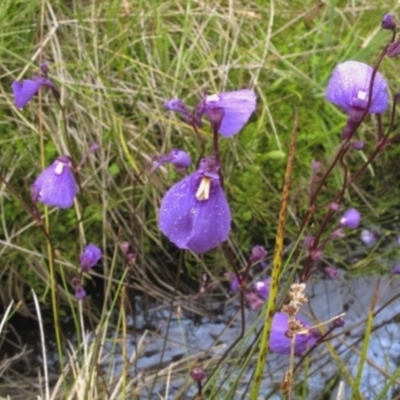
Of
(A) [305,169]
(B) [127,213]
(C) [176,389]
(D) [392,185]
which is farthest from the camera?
(D) [392,185]

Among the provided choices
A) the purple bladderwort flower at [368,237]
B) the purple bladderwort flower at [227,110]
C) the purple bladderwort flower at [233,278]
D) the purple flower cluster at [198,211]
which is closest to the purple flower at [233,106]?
the purple bladderwort flower at [227,110]

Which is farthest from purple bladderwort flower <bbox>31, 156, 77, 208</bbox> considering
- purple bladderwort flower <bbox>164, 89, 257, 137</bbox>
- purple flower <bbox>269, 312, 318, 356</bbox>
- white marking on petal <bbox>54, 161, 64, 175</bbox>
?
Answer: purple flower <bbox>269, 312, 318, 356</bbox>

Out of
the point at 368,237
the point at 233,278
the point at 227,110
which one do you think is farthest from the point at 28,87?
the point at 368,237

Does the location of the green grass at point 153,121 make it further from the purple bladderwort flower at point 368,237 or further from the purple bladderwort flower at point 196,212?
the purple bladderwort flower at point 196,212

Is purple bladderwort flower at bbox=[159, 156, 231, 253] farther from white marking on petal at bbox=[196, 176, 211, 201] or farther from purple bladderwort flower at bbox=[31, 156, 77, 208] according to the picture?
purple bladderwort flower at bbox=[31, 156, 77, 208]

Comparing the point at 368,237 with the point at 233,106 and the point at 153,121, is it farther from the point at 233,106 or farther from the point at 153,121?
the point at 233,106

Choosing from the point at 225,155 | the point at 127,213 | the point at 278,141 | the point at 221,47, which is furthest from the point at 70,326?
the point at 221,47

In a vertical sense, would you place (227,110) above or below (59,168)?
above

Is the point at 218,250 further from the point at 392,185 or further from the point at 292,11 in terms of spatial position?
the point at 292,11
